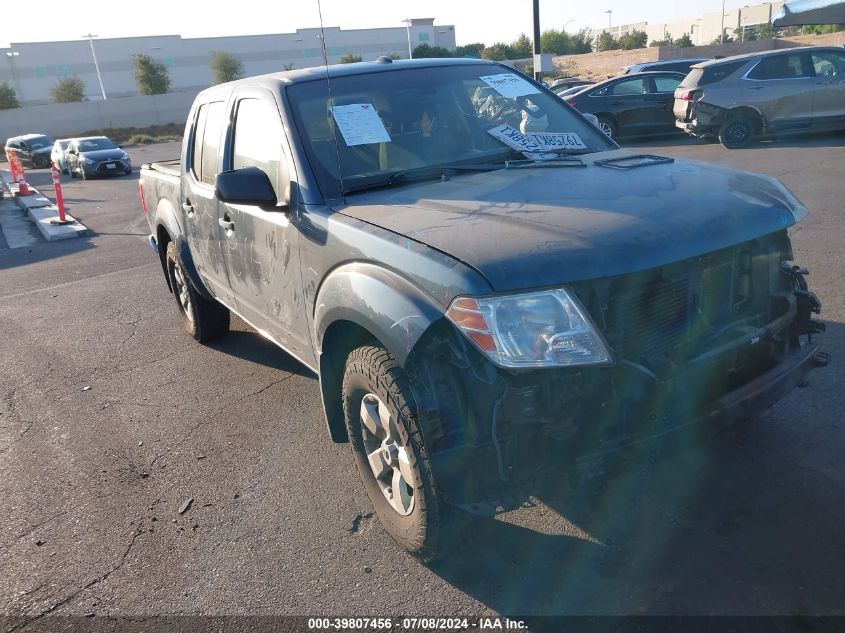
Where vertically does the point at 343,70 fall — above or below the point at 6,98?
below

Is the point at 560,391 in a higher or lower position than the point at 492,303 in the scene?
lower

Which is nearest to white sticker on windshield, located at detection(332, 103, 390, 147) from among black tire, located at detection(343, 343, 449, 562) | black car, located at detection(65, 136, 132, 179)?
black tire, located at detection(343, 343, 449, 562)

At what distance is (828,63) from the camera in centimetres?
1327

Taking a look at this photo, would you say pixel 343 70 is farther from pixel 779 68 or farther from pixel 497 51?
pixel 497 51

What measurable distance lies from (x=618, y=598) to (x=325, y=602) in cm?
113

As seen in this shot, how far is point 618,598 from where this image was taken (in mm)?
2643

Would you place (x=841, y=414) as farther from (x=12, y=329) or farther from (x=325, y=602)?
(x=12, y=329)

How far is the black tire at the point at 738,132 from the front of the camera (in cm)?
1375

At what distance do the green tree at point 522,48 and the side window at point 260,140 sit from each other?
6233 centimetres

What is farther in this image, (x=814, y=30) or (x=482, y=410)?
(x=814, y=30)

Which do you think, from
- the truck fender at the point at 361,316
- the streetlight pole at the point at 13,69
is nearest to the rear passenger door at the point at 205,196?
the truck fender at the point at 361,316

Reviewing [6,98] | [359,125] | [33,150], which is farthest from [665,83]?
[6,98]

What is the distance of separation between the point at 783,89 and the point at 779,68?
0.46 meters

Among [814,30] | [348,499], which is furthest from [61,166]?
[814,30]
